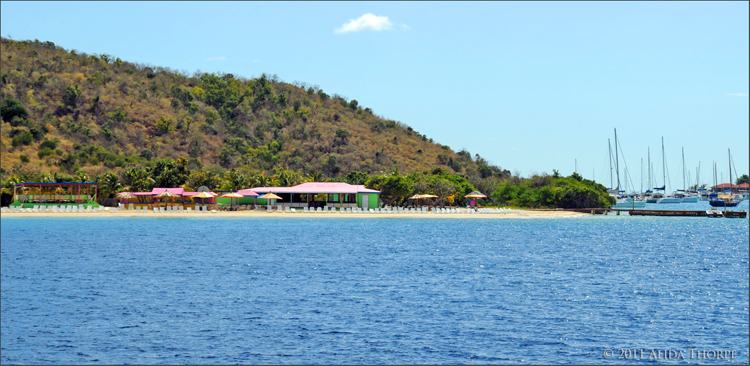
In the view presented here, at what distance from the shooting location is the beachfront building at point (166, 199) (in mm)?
64269

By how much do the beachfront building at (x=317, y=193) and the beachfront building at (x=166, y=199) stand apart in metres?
2.50

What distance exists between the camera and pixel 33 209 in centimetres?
5909

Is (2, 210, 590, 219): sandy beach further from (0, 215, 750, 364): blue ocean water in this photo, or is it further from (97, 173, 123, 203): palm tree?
(0, 215, 750, 364): blue ocean water

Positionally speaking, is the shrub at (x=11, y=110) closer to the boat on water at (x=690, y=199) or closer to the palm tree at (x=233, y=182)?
the palm tree at (x=233, y=182)

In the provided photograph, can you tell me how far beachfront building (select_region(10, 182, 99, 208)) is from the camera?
6278 centimetres

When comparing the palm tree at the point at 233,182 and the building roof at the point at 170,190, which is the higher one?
the palm tree at the point at 233,182

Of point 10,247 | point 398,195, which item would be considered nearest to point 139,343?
point 10,247

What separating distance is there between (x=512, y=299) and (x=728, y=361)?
7.87 m

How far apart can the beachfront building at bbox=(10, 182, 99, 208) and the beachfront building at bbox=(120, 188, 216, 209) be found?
3.25 meters

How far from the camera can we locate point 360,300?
72.3 feet

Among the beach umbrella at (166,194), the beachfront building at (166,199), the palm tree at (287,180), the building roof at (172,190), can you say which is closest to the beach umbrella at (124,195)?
the beachfront building at (166,199)

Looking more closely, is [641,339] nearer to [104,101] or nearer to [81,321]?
[81,321]

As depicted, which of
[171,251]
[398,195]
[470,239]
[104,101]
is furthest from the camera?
[104,101]

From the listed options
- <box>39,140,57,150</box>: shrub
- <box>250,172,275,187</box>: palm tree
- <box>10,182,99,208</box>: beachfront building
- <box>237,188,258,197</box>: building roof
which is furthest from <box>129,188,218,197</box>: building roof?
<box>39,140,57,150</box>: shrub
